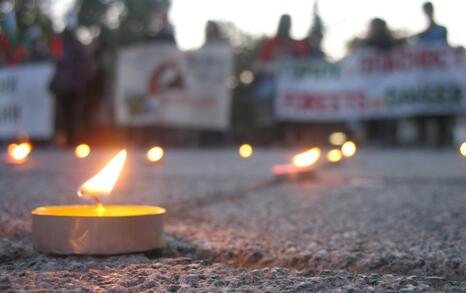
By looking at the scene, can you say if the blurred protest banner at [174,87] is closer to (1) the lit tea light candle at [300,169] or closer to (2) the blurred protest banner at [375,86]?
(2) the blurred protest banner at [375,86]

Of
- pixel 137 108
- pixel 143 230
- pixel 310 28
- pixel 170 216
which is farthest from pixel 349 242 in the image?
pixel 310 28

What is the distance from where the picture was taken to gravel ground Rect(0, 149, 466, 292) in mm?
1382

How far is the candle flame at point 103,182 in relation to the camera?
1538 millimetres

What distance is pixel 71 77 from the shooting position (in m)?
9.63

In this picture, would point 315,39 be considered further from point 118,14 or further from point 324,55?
point 118,14

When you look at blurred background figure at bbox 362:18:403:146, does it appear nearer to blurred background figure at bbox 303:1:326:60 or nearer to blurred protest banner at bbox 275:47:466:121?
blurred protest banner at bbox 275:47:466:121

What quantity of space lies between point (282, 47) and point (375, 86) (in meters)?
1.77

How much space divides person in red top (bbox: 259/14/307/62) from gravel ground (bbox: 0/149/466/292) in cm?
767

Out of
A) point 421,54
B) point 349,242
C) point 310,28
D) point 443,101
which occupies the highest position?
point 310,28

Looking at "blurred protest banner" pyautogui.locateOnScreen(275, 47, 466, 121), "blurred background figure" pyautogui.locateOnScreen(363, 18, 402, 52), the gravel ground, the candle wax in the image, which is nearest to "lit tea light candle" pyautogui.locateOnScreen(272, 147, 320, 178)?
the gravel ground

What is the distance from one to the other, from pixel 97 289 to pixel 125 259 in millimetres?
311

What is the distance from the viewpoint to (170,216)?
254cm

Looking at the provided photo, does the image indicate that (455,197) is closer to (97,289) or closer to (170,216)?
(170,216)

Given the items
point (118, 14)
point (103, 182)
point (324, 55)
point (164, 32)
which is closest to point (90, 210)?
point (103, 182)
